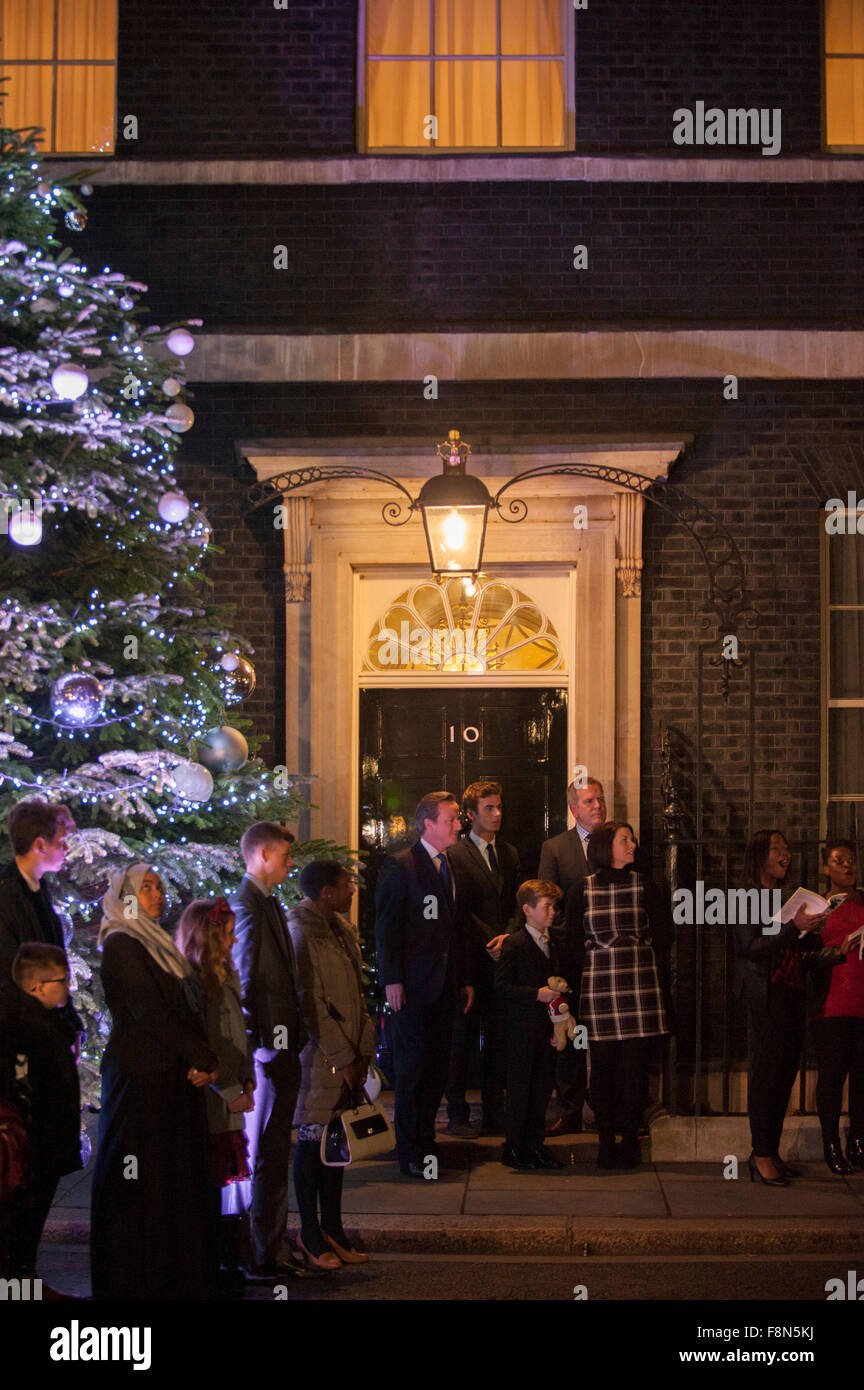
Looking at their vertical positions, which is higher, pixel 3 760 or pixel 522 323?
pixel 522 323

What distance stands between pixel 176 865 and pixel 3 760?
967 millimetres

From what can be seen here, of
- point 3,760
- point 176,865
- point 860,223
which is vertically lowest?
point 176,865

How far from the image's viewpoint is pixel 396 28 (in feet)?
37.4

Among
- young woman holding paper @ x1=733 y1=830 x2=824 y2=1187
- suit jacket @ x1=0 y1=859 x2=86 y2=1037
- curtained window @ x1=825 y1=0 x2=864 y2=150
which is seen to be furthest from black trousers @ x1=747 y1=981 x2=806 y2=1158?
→ curtained window @ x1=825 y1=0 x2=864 y2=150

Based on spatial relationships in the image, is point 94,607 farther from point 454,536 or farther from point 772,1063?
point 772,1063

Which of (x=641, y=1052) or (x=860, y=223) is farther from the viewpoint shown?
(x=860, y=223)

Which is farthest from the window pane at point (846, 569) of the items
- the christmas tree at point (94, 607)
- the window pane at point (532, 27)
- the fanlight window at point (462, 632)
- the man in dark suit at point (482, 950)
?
the christmas tree at point (94, 607)

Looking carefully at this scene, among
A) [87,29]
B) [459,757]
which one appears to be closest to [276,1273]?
[459,757]

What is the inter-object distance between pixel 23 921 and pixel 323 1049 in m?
1.48

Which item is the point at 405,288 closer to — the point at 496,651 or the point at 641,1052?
the point at 496,651

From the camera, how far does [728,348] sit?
10953 mm

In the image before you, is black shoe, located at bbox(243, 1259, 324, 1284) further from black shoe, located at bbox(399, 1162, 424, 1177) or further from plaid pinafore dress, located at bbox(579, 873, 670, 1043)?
plaid pinafore dress, located at bbox(579, 873, 670, 1043)
